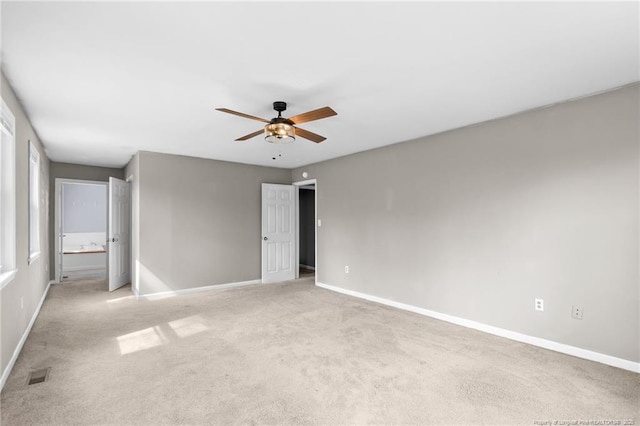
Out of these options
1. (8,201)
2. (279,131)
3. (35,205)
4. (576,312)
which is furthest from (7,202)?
(576,312)

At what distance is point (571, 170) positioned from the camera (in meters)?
3.03

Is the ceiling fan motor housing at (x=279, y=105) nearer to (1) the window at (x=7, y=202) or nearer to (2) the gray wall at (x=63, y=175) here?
(1) the window at (x=7, y=202)

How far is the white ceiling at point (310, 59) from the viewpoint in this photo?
1779 mm

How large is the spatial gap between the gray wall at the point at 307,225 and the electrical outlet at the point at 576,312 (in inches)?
235

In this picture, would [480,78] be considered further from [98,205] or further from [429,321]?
[98,205]

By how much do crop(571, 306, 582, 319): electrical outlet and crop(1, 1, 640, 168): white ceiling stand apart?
1.94 metres

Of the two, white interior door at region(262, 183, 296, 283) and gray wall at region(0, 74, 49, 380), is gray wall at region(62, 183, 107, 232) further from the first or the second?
gray wall at region(0, 74, 49, 380)

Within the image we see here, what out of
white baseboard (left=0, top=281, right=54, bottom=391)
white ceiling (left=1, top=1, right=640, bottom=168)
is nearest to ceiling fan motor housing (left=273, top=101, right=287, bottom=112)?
white ceiling (left=1, top=1, right=640, bottom=168)

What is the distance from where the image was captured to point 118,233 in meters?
5.86

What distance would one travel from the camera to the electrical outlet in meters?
2.96

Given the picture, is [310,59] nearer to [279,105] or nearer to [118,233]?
[279,105]

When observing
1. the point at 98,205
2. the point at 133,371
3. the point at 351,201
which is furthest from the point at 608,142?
the point at 98,205

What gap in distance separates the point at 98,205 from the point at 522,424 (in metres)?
10.1

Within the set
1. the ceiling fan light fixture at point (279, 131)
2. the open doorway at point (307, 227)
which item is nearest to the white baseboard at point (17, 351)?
the ceiling fan light fixture at point (279, 131)
